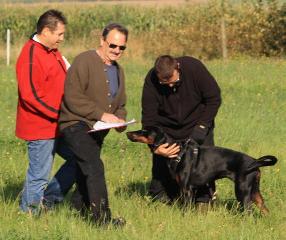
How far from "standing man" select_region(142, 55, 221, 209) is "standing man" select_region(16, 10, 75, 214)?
102 cm

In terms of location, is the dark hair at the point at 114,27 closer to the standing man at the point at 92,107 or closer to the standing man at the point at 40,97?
the standing man at the point at 92,107

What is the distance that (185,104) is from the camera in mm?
7383

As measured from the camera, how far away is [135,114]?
1357 cm

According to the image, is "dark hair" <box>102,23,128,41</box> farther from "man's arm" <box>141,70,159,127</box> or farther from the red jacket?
"man's arm" <box>141,70,159,127</box>

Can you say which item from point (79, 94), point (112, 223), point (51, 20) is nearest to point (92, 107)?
point (79, 94)

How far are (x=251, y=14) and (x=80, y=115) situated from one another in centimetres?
2189

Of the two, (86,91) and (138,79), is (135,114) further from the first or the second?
(86,91)

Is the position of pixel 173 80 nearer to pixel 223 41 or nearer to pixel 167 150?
pixel 167 150

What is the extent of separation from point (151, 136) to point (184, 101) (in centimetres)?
59

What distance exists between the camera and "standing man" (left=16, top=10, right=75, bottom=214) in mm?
6562

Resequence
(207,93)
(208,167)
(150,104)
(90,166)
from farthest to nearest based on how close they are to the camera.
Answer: (150,104)
(207,93)
(208,167)
(90,166)

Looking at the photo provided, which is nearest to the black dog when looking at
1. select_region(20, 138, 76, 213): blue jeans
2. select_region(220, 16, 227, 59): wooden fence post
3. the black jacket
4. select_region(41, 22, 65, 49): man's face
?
the black jacket

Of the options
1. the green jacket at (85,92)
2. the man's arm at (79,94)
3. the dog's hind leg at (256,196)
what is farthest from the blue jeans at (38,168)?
the dog's hind leg at (256,196)

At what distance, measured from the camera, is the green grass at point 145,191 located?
20.2 ft
